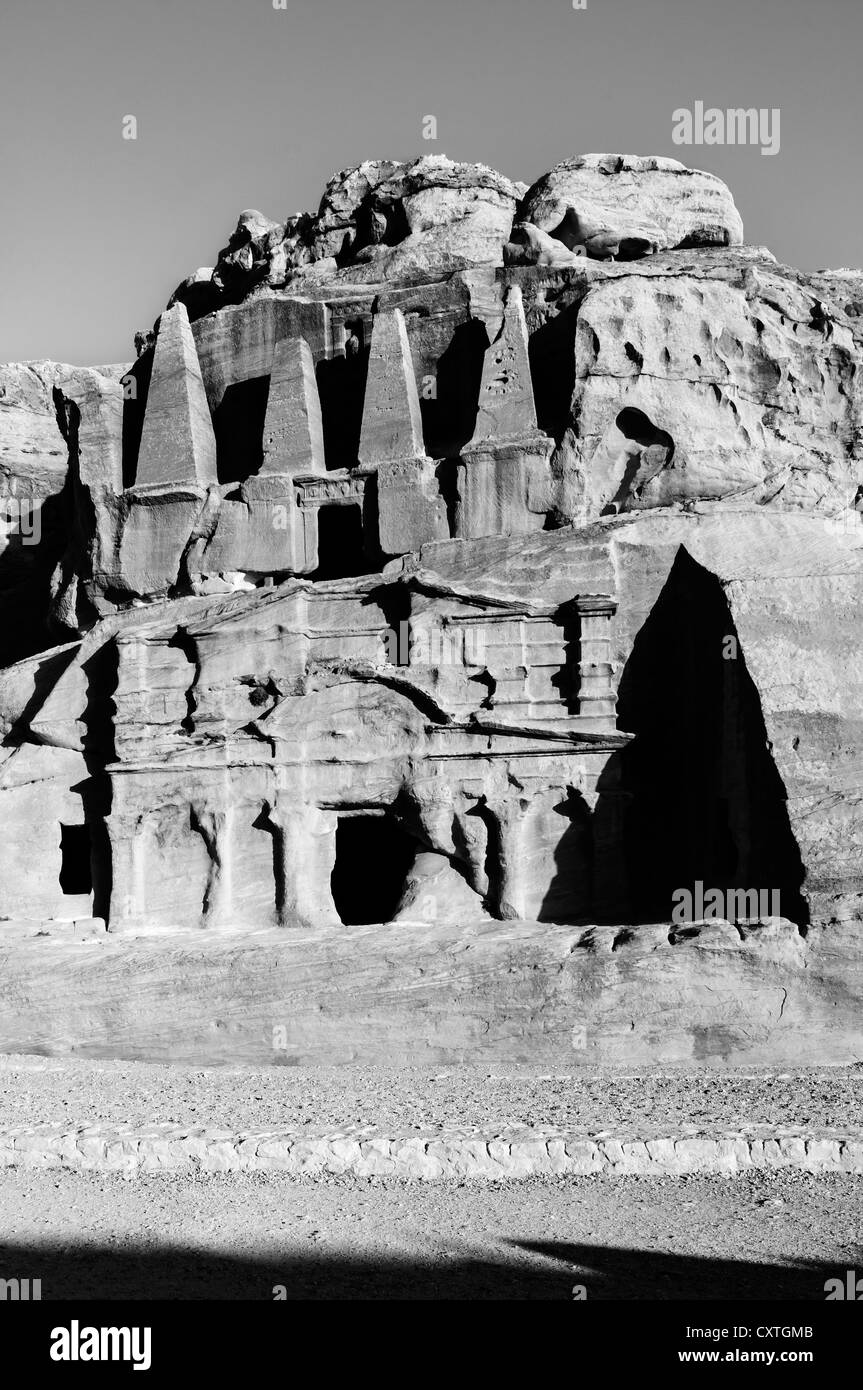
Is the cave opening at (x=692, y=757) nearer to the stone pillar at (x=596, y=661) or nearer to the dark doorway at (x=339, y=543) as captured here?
the stone pillar at (x=596, y=661)

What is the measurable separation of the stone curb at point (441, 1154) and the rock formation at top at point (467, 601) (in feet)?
11.3

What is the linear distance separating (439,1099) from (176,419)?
14.5 m

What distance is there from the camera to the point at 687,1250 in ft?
28.0

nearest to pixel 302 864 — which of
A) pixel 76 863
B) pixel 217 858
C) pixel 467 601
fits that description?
pixel 217 858

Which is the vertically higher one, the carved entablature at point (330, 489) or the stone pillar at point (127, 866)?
the carved entablature at point (330, 489)

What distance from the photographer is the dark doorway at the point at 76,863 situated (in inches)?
819

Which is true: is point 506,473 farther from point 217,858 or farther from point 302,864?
point 217,858

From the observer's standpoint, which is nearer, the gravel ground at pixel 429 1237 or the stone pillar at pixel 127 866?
the gravel ground at pixel 429 1237

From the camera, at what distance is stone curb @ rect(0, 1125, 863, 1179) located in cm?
998

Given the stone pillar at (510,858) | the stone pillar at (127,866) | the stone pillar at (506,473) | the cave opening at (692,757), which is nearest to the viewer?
the cave opening at (692,757)

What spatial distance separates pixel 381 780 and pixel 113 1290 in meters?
9.11

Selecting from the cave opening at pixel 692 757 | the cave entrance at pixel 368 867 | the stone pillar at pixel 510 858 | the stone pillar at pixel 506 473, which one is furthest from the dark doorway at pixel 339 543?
the stone pillar at pixel 510 858

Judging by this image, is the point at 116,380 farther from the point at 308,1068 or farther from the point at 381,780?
the point at 308,1068

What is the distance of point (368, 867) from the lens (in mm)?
21344
